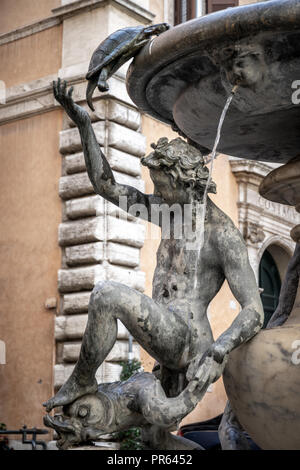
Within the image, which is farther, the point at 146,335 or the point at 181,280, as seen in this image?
the point at 181,280

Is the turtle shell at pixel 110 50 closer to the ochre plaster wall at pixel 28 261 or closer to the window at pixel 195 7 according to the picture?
the ochre plaster wall at pixel 28 261

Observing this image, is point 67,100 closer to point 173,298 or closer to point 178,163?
point 178,163

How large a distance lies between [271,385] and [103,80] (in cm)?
131

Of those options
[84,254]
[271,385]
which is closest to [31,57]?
[84,254]

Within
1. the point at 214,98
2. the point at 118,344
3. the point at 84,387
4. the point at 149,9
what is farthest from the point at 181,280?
the point at 149,9

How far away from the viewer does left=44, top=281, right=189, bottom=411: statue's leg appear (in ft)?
9.43

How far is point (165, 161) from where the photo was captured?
10.3 ft

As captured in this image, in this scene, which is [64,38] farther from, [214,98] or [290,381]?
[290,381]

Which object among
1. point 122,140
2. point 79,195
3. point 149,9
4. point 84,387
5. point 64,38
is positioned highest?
point 149,9

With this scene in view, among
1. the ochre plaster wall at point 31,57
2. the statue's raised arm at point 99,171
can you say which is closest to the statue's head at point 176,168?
the statue's raised arm at point 99,171

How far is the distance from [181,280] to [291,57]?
3.02 feet

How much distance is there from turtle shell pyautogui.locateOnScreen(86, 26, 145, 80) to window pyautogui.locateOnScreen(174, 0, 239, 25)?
849 centimetres

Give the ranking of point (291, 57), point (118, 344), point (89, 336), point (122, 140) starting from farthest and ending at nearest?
point (122, 140) → point (118, 344) → point (291, 57) → point (89, 336)

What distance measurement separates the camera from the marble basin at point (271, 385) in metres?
2.93
